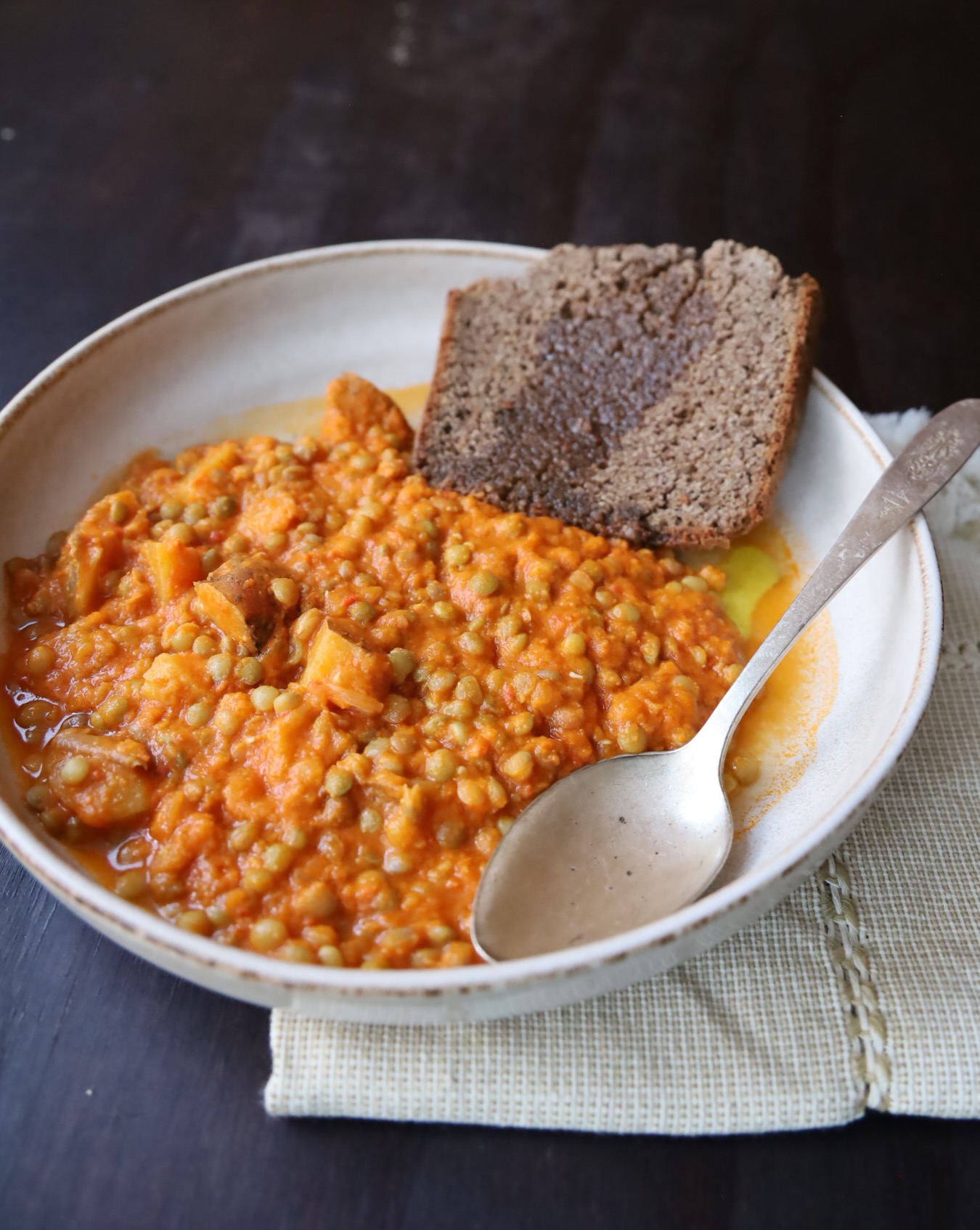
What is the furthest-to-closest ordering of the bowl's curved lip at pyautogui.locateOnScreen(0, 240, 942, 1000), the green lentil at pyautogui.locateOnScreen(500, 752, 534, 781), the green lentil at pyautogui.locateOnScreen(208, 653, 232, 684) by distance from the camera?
1. the green lentil at pyautogui.locateOnScreen(208, 653, 232, 684)
2. the green lentil at pyautogui.locateOnScreen(500, 752, 534, 781)
3. the bowl's curved lip at pyautogui.locateOnScreen(0, 240, 942, 1000)

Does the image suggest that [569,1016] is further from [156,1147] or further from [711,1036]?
[156,1147]

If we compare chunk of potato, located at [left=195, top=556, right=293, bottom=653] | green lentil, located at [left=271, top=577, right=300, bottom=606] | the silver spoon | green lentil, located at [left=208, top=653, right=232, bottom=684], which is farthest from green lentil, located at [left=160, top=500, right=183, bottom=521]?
the silver spoon

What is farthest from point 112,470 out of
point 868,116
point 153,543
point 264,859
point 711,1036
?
point 868,116

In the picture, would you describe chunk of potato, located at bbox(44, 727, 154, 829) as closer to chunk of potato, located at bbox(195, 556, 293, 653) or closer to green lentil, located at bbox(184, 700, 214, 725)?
green lentil, located at bbox(184, 700, 214, 725)

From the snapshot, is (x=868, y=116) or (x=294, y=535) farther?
(x=868, y=116)

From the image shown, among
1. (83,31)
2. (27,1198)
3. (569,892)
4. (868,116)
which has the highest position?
(83,31)

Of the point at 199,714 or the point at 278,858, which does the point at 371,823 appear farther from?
the point at 199,714

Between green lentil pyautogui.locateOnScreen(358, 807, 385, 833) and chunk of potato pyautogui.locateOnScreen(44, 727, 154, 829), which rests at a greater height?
chunk of potato pyautogui.locateOnScreen(44, 727, 154, 829)
